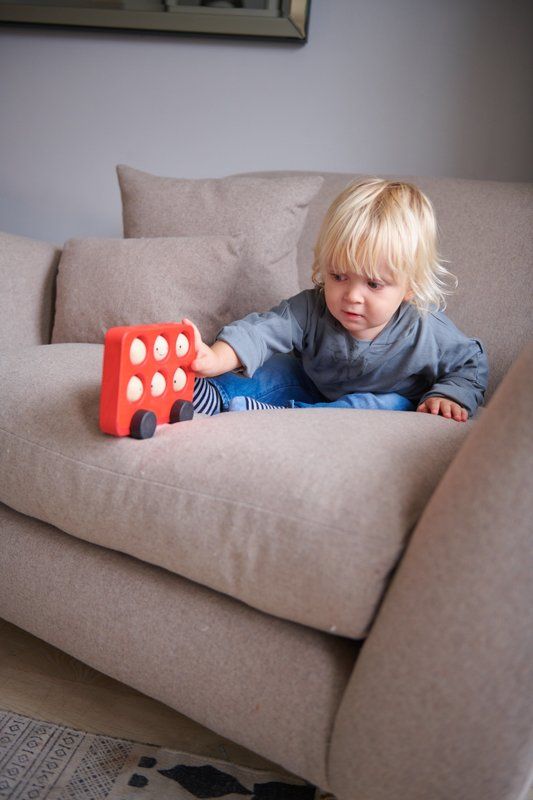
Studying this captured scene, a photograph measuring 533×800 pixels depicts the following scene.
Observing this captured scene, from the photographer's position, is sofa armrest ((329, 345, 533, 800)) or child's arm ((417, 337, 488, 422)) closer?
sofa armrest ((329, 345, 533, 800))

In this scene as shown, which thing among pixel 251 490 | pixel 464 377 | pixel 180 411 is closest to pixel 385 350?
pixel 464 377

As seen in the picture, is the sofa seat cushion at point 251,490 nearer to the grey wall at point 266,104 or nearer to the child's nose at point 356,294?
the child's nose at point 356,294

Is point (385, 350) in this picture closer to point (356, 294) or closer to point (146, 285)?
point (356, 294)

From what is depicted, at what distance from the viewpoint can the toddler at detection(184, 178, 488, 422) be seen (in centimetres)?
111

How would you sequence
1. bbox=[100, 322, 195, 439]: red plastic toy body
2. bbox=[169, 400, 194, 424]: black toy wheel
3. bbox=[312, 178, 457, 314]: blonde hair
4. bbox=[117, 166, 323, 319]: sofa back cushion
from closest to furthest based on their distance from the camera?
bbox=[100, 322, 195, 439]: red plastic toy body
bbox=[169, 400, 194, 424]: black toy wheel
bbox=[312, 178, 457, 314]: blonde hair
bbox=[117, 166, 323, 319]: sofa back cushion

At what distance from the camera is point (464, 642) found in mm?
637

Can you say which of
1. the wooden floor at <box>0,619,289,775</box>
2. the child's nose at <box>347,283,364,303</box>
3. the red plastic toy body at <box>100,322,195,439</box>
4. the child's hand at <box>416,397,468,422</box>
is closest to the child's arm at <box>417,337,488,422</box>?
the child's hand at <box>416,397,468,422</box>

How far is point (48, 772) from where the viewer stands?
87cm

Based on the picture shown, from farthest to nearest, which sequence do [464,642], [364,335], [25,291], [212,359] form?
[25,291] → [364,335] → [212,359] → [464,642]

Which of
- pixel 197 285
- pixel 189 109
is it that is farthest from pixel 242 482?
pixel 189 109

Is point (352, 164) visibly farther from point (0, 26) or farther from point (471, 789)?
point (471, 789)

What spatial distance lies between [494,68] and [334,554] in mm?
1533

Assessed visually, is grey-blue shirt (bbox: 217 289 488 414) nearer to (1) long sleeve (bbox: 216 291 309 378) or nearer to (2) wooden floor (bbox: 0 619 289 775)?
(1) long sleeve (bbox: 216 291 309 378)

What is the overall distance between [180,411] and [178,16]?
150cm
